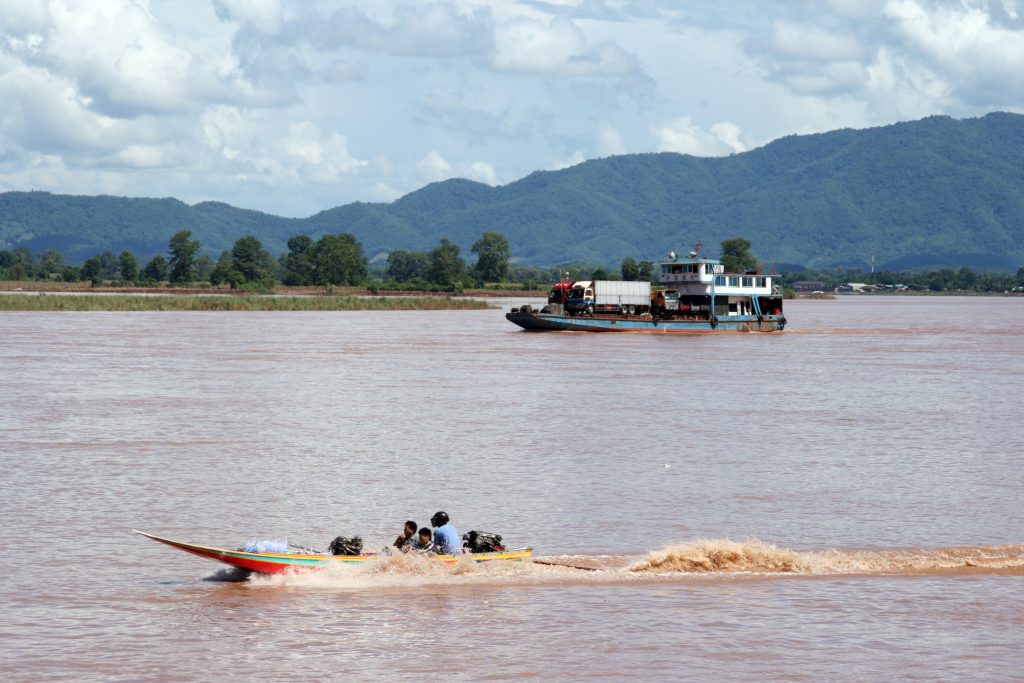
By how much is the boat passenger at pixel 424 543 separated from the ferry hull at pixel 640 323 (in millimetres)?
85188

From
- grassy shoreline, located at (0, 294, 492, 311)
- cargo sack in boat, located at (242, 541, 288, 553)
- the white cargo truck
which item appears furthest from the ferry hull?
cargo sack in boat, located at (242, 541, 288, 553)

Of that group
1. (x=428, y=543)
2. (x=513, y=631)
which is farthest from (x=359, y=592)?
(x=513, y=631)

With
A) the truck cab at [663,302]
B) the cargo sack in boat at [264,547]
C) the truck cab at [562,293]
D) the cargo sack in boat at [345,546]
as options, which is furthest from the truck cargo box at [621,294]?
the cargo sack in boat at [264,547]

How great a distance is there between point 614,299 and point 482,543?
88127mm

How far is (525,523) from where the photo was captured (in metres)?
28.4

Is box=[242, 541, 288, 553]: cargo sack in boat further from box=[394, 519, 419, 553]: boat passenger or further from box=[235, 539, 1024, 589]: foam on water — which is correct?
box=[394, 519, 419, 553]: boat passenger

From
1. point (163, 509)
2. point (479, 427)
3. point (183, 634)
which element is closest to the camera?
point (183, 634)

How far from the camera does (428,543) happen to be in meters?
23.0

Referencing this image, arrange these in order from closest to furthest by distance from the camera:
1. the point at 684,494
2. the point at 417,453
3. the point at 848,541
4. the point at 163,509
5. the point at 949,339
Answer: the point at 848,541 < the point at 163,509 < the point at 684,494 < the point at 417,453 < the point at 949,339

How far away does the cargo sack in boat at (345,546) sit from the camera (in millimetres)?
22406

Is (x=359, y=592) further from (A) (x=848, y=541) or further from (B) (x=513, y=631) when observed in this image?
(A) (x=848, y=541)

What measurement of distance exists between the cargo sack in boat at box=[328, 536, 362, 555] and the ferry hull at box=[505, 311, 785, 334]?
85.8 metres

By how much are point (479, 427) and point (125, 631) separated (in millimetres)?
25597

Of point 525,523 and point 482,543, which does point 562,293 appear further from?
point 482,543
